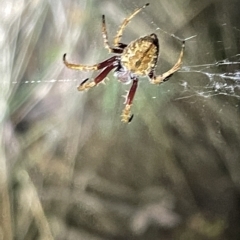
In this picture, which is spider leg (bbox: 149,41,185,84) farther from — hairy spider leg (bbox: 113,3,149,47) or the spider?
hairy spider leg (bbox: 113,3,149,47)

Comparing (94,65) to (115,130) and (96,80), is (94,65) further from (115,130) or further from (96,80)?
(115,130)

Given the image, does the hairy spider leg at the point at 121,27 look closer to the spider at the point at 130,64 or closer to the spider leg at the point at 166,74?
the spider at the point at 130,64

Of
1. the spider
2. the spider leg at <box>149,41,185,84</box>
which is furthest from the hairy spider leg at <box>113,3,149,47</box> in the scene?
the spider leg at <box>149,41,185,84</box>

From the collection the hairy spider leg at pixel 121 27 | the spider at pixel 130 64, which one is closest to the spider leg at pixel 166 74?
the spider at pixel 130 64

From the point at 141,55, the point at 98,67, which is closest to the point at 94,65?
the point at 98,67

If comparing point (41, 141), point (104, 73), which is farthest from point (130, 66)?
point (41, 141)
